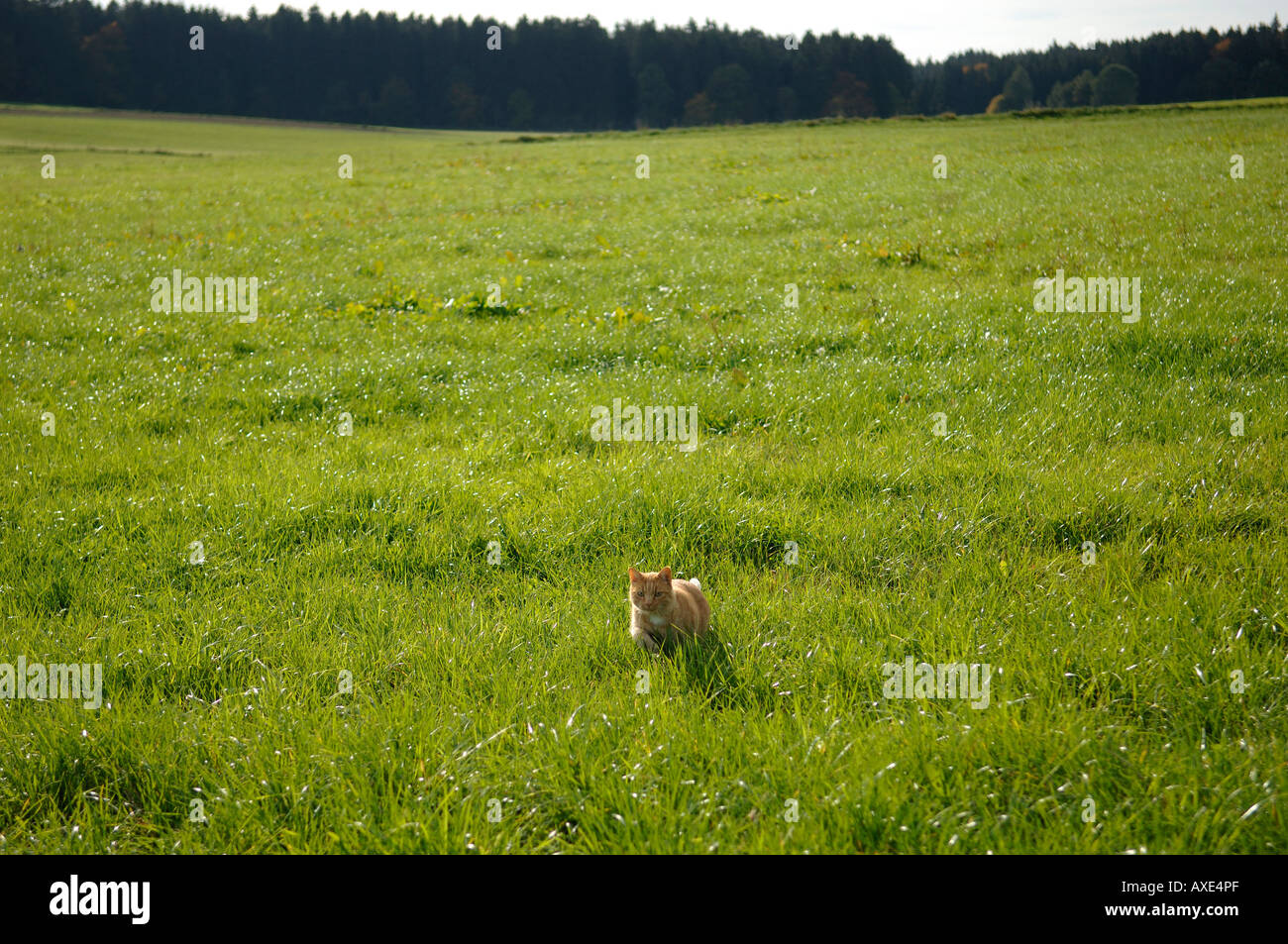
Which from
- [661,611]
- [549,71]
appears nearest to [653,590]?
[661,611]

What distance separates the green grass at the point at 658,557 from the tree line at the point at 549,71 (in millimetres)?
115832

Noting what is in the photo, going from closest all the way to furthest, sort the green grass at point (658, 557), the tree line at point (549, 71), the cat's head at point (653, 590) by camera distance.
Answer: the green grass at point (658, 557) → the cat's head at point (653, 590) → the tree line at point (549, 71)

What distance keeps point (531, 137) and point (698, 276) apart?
45257 millimetres

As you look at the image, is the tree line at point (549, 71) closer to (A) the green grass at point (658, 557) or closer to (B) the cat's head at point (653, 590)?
(A) the green grass at point (658, 557)

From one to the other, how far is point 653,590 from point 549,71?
426 ft

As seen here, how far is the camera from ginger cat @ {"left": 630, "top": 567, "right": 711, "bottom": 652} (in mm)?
3924

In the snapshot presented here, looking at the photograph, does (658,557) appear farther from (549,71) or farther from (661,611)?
(549,71)

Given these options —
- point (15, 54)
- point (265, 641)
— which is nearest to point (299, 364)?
point (265, 641)

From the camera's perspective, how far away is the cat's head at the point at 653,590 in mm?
3914

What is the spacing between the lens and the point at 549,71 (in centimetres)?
11831

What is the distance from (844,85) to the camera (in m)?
116

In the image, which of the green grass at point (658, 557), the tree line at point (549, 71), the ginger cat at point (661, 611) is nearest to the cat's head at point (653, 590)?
the ginger cat at point (661, 611)

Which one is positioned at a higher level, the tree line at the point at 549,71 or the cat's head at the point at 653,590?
the tree line at the point at 549,71
